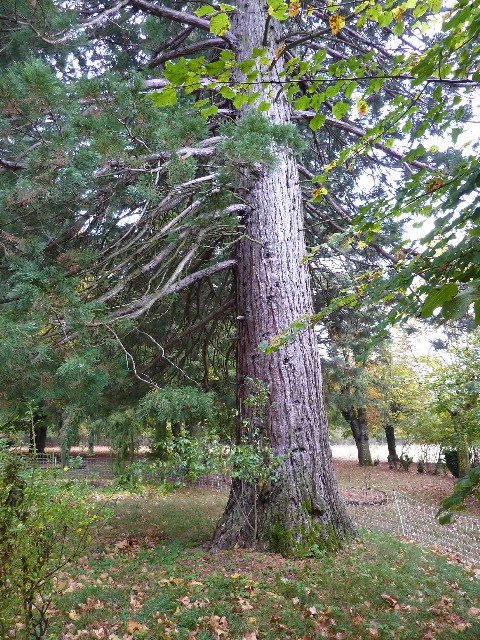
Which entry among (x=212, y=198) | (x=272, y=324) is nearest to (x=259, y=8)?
(x=212, y=198)

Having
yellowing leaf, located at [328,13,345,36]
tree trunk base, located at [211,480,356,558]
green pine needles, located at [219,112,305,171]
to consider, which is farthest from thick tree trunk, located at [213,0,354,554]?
yellowing leaf, located at [328,13,345,36]

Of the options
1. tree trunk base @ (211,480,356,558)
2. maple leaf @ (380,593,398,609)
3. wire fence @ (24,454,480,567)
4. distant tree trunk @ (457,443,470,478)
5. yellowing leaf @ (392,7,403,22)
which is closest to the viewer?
yellowing leaf @ (392,7,403,22)

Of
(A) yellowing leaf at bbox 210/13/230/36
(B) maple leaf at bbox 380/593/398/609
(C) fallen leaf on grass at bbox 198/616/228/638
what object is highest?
(A) yellowing leaf at bbox 210/13/230/36

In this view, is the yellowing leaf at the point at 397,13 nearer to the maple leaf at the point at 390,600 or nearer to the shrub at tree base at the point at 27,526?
the shrub at tree base at the point at 27,526

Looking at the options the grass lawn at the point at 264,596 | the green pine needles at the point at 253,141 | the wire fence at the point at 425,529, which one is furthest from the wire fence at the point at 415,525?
the green pine needles at the point at 253,141

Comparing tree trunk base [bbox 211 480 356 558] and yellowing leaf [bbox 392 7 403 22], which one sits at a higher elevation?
yellowing leaf [bbox 392 7 403 22]

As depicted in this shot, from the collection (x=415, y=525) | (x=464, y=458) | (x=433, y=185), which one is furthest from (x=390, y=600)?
(x=464, y=458)

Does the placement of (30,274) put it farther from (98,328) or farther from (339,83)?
(339,83)

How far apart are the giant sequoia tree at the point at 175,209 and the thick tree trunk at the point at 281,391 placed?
0.05ft

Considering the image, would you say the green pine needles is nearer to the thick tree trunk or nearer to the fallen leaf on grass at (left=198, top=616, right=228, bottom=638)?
the thick tree trunk

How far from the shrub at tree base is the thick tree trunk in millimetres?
2345

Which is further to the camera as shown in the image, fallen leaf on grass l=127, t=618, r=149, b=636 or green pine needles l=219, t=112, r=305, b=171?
green pine needles l=219, t=112, r=305, b=171

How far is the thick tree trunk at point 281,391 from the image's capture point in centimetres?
461

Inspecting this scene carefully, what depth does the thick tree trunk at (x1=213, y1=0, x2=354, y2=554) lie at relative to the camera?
461 centimetres
